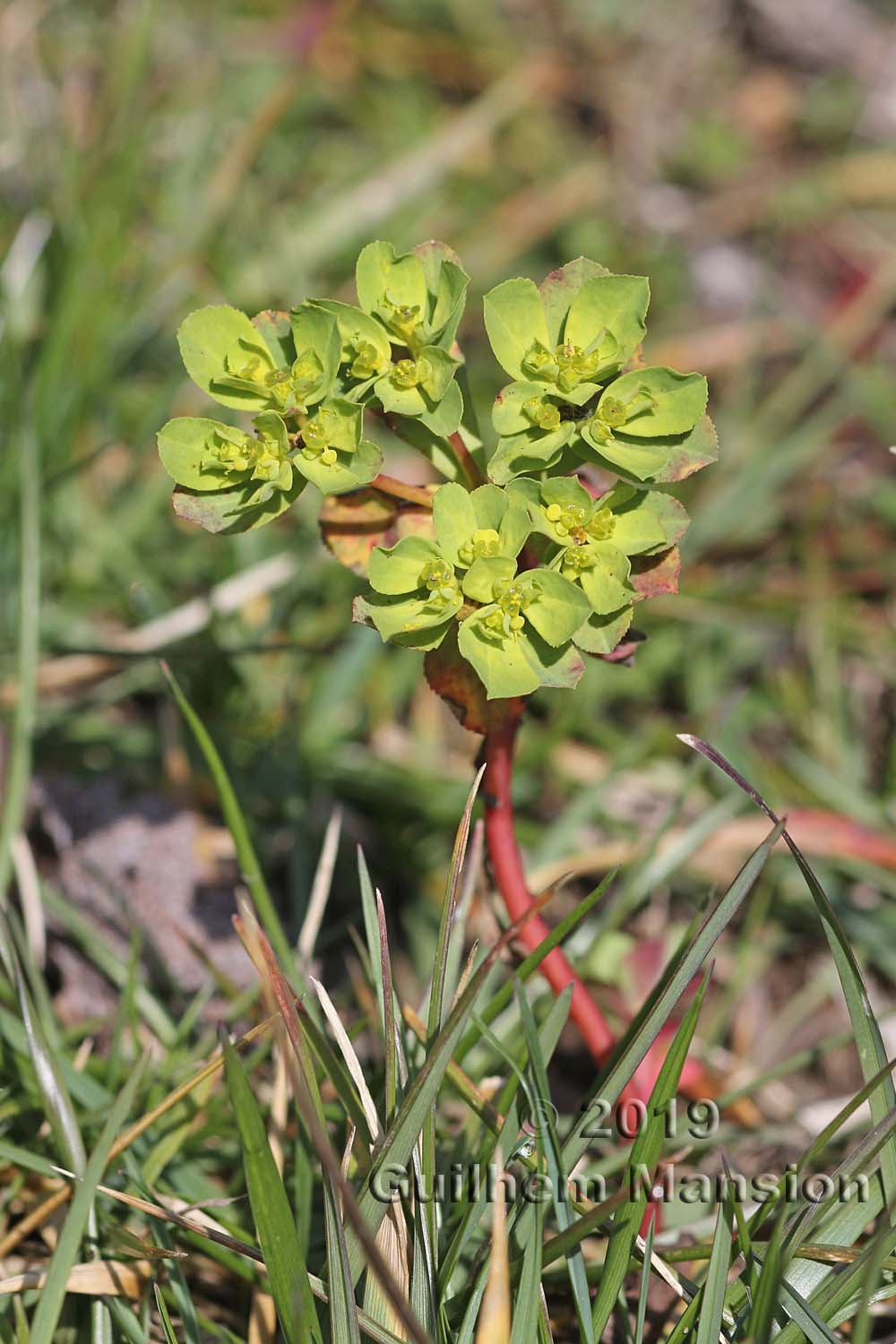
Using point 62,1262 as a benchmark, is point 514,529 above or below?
above

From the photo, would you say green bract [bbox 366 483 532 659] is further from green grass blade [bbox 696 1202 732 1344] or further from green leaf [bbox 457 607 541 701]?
green grass blade [bbox 696 1202 732 1344]

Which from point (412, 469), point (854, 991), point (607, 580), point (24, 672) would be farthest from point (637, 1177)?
point (412, 469)

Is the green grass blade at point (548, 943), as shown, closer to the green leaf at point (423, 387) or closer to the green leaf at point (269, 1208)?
the green leaf at point (269, 1208)

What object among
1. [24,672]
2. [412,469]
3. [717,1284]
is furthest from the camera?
[412,469]

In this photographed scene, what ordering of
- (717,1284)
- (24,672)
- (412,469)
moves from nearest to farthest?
(717,1284)
(24,672)
(412,469)

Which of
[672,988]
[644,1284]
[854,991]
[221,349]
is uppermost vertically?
[221,349]

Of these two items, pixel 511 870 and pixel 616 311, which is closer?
pixel 616 311

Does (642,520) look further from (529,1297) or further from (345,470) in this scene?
(529,1297)
